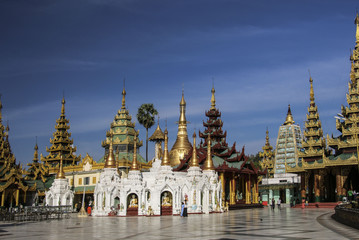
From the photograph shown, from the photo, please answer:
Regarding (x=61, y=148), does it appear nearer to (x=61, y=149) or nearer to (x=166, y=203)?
(x=61, y=149)

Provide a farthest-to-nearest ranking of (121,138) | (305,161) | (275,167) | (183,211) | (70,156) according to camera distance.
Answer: (275,167)
(70,156)
(121,138)
(305,161)
(183,211)

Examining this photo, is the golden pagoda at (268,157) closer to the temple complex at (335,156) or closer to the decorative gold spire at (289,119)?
the decorative gold spire at (289,119)

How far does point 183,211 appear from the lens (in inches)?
1282

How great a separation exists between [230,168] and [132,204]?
588 inches

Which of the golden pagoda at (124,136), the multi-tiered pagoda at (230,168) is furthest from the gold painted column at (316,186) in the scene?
the golden pagoda at (124,136)

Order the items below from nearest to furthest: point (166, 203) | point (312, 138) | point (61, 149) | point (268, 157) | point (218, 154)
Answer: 1. point (166, 203)
2. point (218, 154)
3. point (312, 138)
4. point (61, 149)
5. point (268, 157)

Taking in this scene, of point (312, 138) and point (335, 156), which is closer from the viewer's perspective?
point (335, 156)

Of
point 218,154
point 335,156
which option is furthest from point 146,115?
point 335,156

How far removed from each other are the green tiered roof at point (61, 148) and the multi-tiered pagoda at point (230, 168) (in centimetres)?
2499

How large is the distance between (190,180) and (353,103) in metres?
27.1

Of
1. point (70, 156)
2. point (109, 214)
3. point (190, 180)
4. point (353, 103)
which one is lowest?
point (109, 214)

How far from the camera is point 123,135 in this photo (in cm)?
6706

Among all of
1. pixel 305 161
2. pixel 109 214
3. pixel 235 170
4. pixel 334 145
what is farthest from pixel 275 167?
pixel 109 214

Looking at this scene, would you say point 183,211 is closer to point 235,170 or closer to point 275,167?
point 235,170
